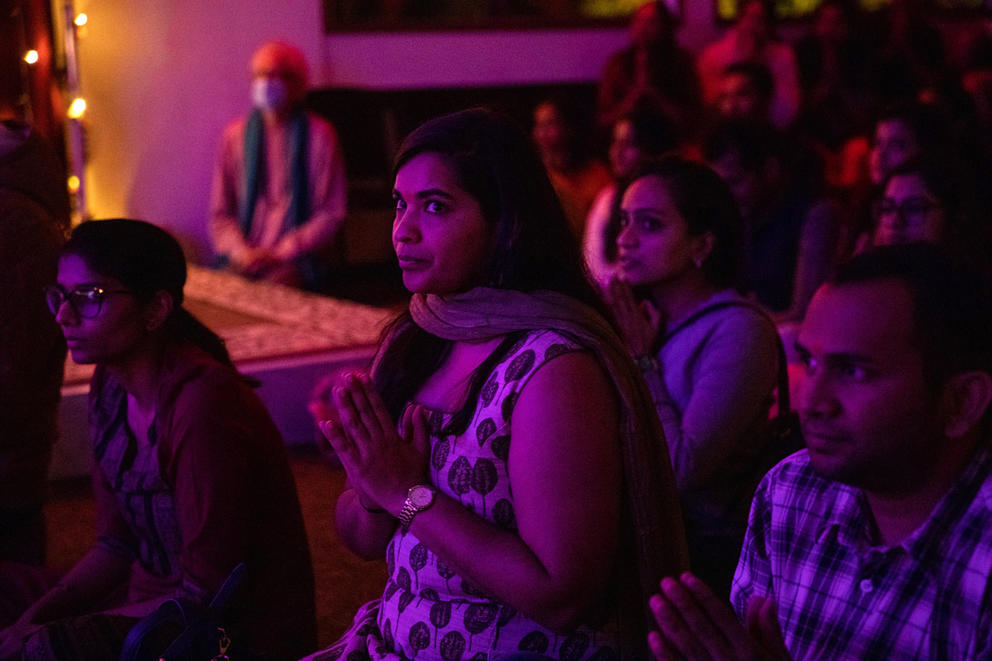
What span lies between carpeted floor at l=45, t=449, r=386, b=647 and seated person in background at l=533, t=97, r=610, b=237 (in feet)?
6.69

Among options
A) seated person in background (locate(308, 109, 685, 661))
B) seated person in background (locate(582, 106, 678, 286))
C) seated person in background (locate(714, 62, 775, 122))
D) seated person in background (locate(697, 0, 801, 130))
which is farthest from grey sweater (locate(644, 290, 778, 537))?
seated person in background (locate(697, 0, 801, 130))

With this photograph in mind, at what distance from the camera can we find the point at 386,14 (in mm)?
8031

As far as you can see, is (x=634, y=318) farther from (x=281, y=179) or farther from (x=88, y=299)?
(x=281, y=179)

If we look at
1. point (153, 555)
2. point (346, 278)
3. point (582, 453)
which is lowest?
point (346, 278)

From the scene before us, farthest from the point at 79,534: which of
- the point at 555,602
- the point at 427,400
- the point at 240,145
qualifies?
the point at 240,145

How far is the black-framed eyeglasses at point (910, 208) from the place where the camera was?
3.21m

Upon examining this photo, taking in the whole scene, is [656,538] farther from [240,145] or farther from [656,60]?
[656,60]

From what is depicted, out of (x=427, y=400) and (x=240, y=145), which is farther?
(x=240, y=145)

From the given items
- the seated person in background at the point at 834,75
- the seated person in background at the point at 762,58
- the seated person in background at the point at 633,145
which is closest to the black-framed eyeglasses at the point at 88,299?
the seated person in background at the point at 633,145

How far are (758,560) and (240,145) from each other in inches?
224

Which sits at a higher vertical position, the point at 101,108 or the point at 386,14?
the point at 386,14

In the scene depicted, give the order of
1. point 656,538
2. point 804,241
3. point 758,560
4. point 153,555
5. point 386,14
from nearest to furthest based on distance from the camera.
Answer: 1. point 758,560
2. point 656,538
3. point 153,555
4. point 804,241
5. point 386,14

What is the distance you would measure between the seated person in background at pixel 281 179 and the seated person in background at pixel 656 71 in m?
1.91

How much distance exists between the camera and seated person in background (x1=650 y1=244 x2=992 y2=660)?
1.24m
